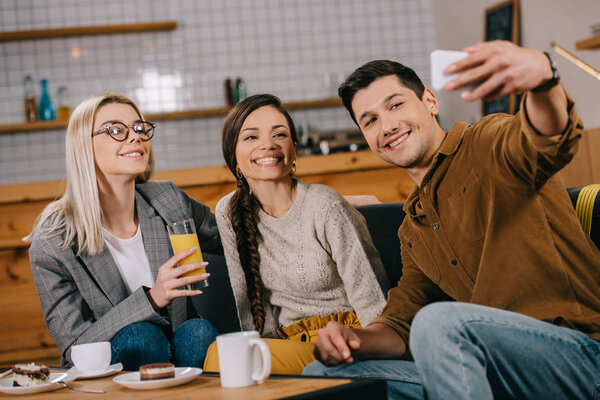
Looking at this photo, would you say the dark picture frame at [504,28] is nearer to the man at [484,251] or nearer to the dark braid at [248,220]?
the dark braid at [248,220]

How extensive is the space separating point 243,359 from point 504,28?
3543 millimetres

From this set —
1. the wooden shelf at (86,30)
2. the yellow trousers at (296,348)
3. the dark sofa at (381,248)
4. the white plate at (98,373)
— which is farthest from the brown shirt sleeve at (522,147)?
the wooden shelf at (86,30)

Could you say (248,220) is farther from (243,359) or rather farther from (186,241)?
(243,359)

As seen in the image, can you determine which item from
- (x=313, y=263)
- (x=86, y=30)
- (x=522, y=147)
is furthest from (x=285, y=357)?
(x=86, y=30)

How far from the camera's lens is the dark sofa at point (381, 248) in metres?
1.59

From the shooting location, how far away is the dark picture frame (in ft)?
13.3

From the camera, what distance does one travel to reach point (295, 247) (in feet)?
6.70

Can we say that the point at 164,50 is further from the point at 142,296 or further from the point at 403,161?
the point at 403,161

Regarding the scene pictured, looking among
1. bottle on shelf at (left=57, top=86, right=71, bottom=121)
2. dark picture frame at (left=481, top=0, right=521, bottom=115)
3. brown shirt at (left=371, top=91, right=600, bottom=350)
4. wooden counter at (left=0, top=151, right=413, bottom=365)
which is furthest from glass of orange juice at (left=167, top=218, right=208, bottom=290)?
bottle on shelf at (left=57, top=86, right=71, bottom=121)

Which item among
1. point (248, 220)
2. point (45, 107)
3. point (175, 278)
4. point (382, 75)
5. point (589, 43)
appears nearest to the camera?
point (382, 75)

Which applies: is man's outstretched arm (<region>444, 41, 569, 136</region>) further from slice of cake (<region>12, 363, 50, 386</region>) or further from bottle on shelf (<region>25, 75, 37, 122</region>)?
bottle on shelf (<region>25, 75, 37, 122</region>)

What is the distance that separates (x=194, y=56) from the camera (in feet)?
16.5

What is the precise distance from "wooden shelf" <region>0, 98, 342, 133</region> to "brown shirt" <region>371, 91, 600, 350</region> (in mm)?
3406

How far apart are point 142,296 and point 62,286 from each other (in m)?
0.27
